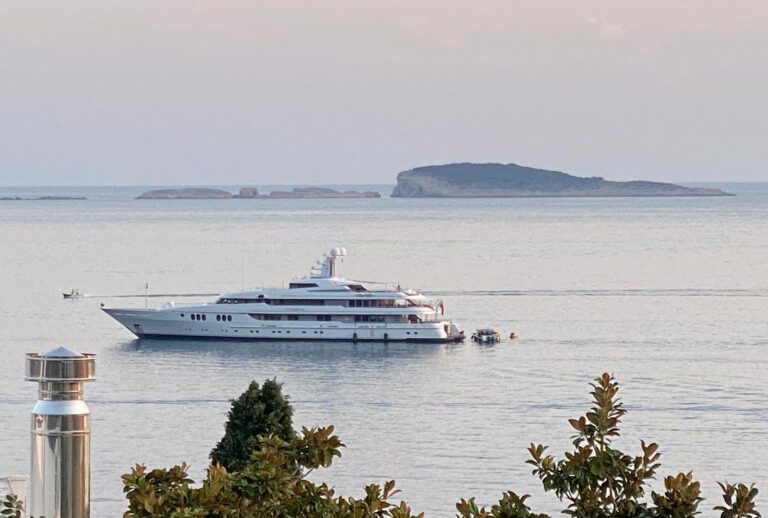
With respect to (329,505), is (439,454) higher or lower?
lower

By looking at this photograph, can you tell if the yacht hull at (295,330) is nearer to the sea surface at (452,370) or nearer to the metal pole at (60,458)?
the sea surface at (452,370)

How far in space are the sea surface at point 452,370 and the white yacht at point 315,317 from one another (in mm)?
903

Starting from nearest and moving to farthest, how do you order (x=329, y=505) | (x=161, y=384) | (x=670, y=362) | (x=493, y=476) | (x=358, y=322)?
(x=329, y=505) < (x=493, y=476) < (x=161, y=384) < (x=670, y=362) < (x=358, y=322)

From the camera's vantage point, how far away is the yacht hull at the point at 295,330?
240 ft

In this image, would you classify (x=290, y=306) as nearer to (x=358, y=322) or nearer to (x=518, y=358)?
(x=358, y=322)

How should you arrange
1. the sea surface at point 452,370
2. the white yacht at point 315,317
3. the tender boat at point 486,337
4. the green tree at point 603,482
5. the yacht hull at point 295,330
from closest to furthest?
the green tree at point 603,482 → the sea surface at point 452,370 → the tender boat at point 486,337 → the yacht hull at point 295,330 → the white yacht at point 315,317

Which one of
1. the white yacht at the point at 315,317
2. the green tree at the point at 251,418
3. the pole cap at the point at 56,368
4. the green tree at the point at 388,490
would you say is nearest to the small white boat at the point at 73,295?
the white yacht at the point at 315,317

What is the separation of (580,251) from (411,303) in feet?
236

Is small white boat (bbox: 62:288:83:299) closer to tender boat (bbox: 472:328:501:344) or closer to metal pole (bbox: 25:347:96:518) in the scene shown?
tender boat (bbox: 472:328:501:344)

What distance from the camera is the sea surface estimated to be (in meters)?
42.8

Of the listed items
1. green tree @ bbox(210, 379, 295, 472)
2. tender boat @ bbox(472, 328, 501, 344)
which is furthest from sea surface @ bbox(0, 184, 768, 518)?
green tree @ bbox(210, 379, 295, 472)

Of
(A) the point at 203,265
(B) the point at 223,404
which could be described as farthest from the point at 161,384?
(A) the point at 203,265

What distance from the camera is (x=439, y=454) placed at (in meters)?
43.9

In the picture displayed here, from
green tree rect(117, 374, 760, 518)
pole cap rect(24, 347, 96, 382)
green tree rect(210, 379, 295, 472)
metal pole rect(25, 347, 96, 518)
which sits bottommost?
green tree rect(210, 379, 295, 472)
